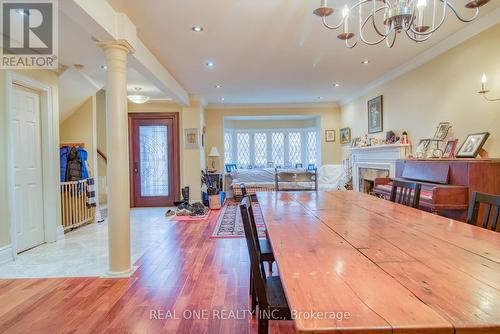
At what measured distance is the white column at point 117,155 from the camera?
263 centimetres

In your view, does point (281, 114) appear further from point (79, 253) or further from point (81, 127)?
point (79, 253)

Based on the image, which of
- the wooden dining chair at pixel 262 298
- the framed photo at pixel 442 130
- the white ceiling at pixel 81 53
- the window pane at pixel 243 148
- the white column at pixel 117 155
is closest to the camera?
the wooden dining chair at pixel 262 298

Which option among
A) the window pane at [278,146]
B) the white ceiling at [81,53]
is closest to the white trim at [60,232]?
the white ceiling at [81,53]

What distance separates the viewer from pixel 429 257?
107cm

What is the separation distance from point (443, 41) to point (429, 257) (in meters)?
3.60

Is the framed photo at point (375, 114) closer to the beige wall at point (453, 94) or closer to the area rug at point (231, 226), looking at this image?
the beige wall at point (453, 94)

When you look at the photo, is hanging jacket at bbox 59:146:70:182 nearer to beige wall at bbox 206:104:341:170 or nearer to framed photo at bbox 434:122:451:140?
beige wall at bbox 206:104:341:170

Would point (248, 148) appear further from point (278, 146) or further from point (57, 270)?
point (57, 270)

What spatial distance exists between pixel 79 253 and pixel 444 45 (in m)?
5.22

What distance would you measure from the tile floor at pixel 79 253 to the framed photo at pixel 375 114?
4.30 m

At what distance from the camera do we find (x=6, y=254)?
3.03m

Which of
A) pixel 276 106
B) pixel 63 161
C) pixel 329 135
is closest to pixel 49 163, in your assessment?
pixel 63 161

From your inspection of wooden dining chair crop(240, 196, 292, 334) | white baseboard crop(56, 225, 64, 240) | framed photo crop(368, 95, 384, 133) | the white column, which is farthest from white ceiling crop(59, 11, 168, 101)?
framed photo crop(368, 95, 384, 133)

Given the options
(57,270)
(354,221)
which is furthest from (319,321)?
(57,270)
